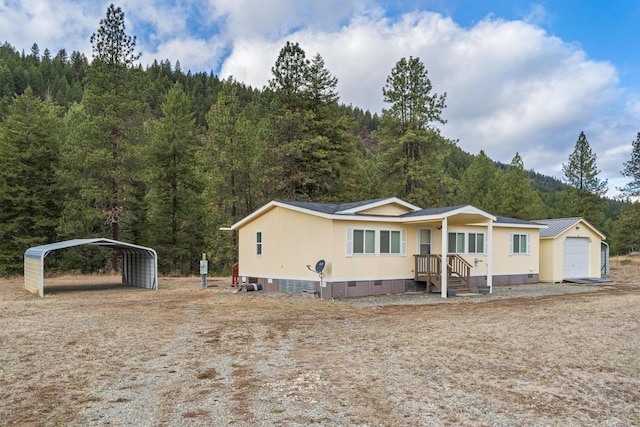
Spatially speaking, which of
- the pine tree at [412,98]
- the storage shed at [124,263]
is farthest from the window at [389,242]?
the pine tree at [412,98]

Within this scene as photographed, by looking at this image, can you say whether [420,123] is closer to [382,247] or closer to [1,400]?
[382,247]

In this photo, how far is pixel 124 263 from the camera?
21.6 meters

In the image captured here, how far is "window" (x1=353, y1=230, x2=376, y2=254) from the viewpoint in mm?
15109

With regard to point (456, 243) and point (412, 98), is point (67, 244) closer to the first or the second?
point (456, 243)

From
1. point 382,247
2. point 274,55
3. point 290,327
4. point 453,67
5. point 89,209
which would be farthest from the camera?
point 274,55

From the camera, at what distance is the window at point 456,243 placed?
18.0 meters

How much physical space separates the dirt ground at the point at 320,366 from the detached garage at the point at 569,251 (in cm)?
1009

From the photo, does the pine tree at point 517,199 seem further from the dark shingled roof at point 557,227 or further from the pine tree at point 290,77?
the pine tree at point 290,77

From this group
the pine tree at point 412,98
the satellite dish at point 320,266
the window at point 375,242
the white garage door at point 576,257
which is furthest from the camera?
the pine tree at point 412,98

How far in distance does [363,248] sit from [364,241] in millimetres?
237

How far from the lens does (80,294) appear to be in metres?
16.2

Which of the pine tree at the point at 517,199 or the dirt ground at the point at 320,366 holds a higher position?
the pine tree at the point at 517,199

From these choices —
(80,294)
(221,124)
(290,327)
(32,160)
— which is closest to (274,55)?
(221,124)

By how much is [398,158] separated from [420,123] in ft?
7.87
